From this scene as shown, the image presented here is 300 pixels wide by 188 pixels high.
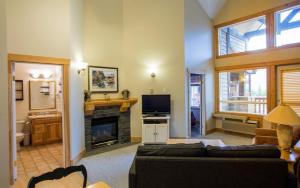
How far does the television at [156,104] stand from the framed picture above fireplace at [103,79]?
3.32ft

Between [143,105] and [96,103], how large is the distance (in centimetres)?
134

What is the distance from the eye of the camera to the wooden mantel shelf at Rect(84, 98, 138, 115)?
4.98 m

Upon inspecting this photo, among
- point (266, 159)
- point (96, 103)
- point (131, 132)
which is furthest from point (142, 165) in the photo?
point (131, 132)

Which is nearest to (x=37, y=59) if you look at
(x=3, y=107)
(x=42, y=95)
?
(x=3, y=107)

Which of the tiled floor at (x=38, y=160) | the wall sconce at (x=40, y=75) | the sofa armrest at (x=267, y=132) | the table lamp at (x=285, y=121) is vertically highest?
the wall sconce at (x=40, y=75)

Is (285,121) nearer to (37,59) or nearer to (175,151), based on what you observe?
(175,151)

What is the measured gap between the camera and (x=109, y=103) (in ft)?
17.8

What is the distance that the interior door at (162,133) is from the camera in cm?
547

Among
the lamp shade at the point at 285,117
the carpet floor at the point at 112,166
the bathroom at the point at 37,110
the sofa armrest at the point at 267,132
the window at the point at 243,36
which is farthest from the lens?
the window at the point at 243,36

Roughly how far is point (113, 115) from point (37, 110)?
2.41m

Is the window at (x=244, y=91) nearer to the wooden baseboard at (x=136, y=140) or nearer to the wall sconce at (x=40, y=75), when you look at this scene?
the wooden baseboard at (x=136, y=140)

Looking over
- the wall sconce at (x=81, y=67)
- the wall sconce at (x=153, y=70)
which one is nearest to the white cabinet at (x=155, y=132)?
the wall sconce at (x=153, y=70)

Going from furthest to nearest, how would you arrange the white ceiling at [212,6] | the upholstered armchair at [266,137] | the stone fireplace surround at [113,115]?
1. the white ceiling at [212,6]
2. the stone fireplace surround at [113,115]
3. the upholstered armchair at [266,137]

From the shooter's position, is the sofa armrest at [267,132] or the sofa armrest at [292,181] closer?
the sofa armrest at [292,181]
